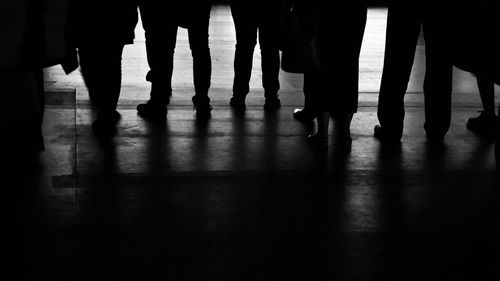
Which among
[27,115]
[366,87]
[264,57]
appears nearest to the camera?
[27,115]

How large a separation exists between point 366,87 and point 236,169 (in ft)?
13.2

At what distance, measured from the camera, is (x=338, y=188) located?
6.11 m

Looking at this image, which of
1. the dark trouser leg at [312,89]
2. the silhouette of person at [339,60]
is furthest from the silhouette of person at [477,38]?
the dark trouser leg at [312,89]

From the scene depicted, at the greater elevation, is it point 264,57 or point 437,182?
point 264,57

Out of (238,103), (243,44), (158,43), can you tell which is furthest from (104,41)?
(238,103)

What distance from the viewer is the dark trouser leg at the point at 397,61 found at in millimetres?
7155

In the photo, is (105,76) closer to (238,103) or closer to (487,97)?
(238,103)

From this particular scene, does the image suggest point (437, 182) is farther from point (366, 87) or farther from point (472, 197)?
point (366, 87)

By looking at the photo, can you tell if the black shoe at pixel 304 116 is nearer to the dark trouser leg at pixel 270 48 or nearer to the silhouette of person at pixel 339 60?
the dark trouser leg at pixel 270 48

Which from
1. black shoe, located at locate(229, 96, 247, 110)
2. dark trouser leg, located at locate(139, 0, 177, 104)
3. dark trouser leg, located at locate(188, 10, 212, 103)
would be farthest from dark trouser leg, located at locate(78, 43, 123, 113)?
black shoe, located at locate(229, 96, 247, 110)

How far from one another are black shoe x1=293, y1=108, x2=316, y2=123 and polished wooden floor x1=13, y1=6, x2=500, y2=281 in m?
0.22

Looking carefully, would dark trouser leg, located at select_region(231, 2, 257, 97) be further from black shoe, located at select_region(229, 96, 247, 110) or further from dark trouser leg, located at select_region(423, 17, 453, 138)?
dark trouser leg, located at select_region(423, 17, 453, 138)

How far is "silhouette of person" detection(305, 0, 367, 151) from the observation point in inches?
271

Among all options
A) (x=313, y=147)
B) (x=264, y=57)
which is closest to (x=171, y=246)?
(x=313, y=147)
